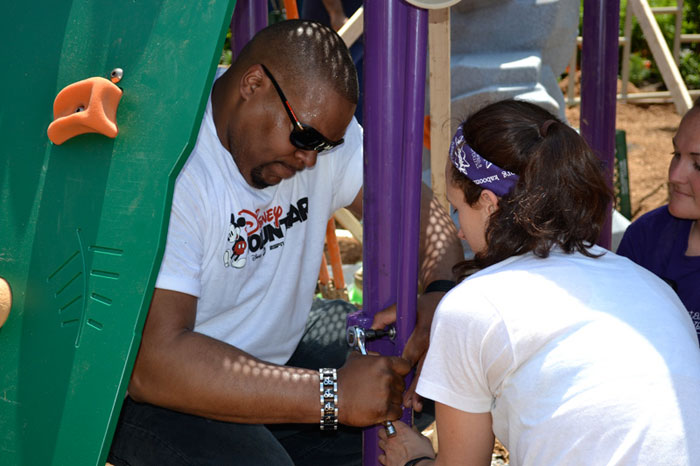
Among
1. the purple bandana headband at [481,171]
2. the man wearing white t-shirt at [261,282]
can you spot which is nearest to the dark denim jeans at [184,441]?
the man wearing white t-shirt at [261,282]

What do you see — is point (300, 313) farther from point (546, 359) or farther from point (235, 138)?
point (546, 359)

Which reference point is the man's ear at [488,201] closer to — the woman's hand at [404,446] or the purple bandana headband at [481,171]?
the purple bandana headband at [481,171]

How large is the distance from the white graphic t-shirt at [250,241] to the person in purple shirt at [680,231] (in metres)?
0.82

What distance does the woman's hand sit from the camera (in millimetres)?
1812

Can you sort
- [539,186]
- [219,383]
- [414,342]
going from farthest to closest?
1. [414,342]
2. [219,383]
3. [539,186]

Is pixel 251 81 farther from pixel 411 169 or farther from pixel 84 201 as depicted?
pixel 84 201

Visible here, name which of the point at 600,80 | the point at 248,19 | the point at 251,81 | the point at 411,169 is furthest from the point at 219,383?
the point at 600,80

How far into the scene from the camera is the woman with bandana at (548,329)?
142 cm

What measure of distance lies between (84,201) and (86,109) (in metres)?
0.17

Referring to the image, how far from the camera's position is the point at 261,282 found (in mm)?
2137

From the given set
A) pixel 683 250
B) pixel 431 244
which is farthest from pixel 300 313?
pixel 683 250

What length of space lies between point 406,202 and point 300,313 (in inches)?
25.3

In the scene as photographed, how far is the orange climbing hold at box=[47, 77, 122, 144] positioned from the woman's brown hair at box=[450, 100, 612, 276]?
670 mm

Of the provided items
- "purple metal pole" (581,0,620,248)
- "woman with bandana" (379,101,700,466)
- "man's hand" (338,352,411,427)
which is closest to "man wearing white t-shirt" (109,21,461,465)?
"man's hand" (338,352,411,427)
